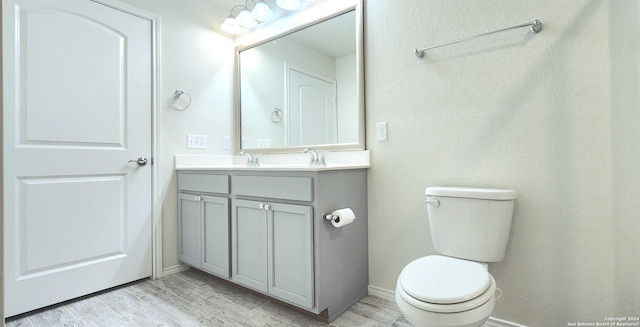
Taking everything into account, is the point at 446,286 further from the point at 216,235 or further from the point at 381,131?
the point at 216,235

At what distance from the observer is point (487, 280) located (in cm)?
121

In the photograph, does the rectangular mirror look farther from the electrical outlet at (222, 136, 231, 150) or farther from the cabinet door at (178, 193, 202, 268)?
the cabinet door at (178, 193, 202, 268)

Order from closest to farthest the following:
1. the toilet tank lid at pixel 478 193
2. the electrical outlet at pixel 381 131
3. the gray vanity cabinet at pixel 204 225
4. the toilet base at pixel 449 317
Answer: the toilet base at pixel 449 317 → the toilet tank lid at pixel 478 193 → the electrical outlet at pixel 381 131 → the gray vanity cabinet at pixel 204 225

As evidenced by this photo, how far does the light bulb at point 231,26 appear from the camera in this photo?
247 centimetres

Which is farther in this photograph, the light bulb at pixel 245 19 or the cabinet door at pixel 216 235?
the light bulb at pixel 245 19

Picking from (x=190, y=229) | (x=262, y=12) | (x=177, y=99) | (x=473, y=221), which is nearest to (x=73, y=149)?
(x=177, y=99)

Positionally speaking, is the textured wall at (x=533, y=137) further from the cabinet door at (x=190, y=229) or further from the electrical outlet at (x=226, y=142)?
the electrical outlet at (x=226, y=142)

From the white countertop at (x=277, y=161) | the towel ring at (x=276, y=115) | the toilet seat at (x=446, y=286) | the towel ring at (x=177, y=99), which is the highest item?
the towel ring at (x=177, y=99)

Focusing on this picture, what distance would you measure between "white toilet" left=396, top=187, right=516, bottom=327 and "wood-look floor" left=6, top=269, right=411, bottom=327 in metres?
0.49

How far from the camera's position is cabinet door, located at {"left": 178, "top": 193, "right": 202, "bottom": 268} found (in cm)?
219

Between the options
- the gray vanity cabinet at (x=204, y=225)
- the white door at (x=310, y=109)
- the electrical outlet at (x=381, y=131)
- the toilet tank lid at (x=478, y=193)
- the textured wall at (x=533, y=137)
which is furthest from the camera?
the white door at (x=310, y=109)

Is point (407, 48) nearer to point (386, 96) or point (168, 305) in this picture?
point (386, 96)

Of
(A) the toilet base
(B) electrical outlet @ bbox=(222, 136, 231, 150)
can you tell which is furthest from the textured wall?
(B) electrical outlet @ bbox=(222, 136, 231, 150)

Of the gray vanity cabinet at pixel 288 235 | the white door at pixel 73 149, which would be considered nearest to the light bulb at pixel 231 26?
the white door at pixel 73 149
